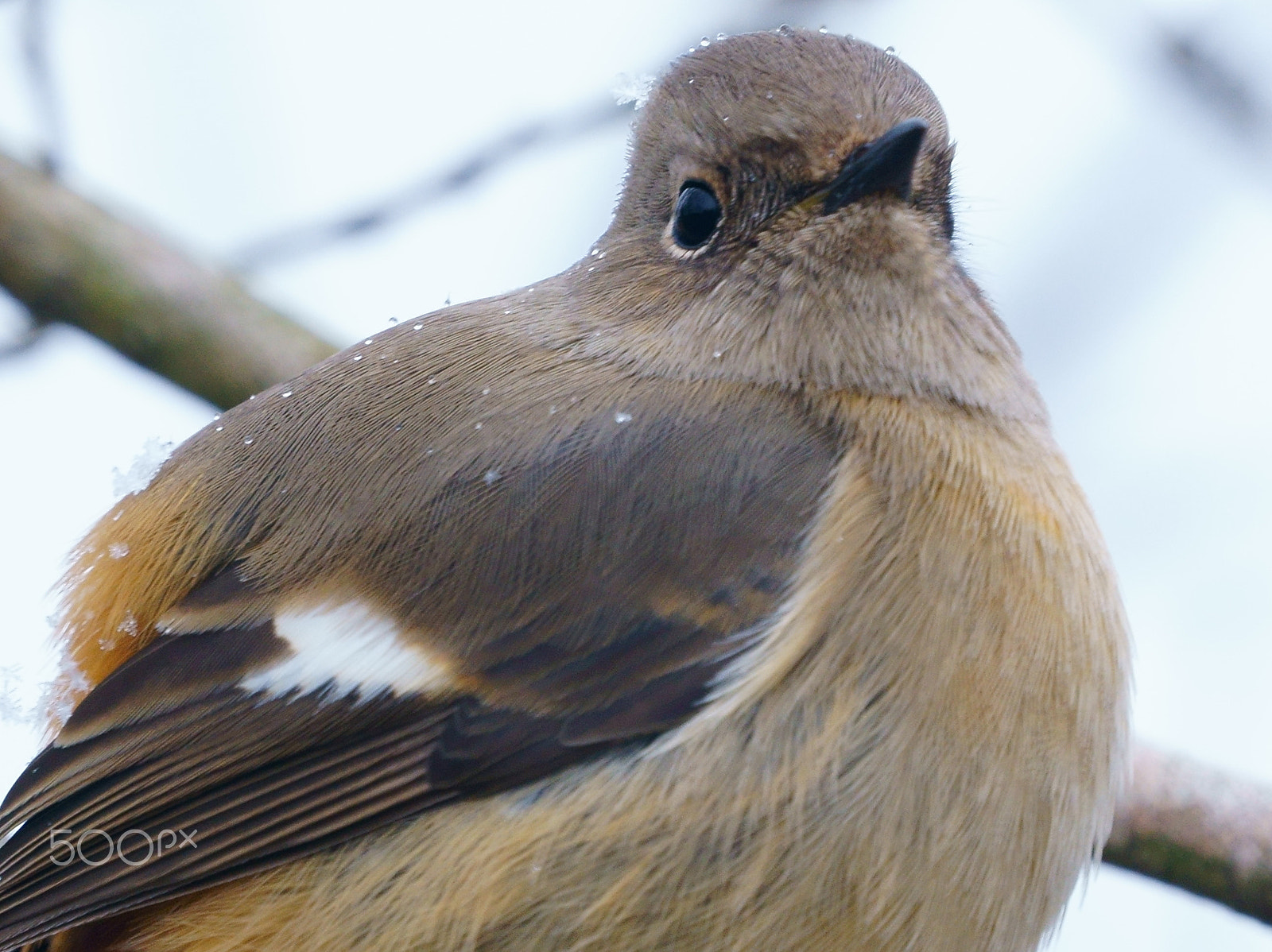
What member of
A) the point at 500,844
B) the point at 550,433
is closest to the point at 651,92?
the point at 550,433

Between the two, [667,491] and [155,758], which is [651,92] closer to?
[667,491]

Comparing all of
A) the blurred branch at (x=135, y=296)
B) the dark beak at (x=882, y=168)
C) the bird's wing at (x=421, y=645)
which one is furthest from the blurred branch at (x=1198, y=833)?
the blurred branch at (x=135, y=296)

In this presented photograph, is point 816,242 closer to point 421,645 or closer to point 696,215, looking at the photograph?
point 696,215

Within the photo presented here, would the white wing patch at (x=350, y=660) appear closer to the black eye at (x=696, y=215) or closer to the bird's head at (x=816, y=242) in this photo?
the bird's head at (x=816, y=242)

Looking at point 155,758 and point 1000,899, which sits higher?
point 155,758

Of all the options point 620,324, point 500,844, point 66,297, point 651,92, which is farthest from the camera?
point 66,297

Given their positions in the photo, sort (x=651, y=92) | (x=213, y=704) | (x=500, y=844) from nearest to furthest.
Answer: (x=500, y=844)
(x=213, y=704)
(x=651, y=92)

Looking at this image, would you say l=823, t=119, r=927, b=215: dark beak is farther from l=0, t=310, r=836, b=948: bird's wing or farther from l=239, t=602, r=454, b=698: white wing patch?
l=239, t=602, r=454, b=698: white wing patch
